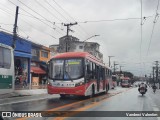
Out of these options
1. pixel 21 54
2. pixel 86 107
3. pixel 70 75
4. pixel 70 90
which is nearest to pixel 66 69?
pixel 70 75

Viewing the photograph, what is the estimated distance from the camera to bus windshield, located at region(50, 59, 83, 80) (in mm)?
22516

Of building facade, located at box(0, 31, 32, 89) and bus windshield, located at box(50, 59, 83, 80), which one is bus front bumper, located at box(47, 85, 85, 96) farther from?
building facade, located at box(0, 31, 32, 89)

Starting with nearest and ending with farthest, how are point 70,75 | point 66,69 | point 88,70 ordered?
1. point 70,75
2. point 66,69
3. point 88,70

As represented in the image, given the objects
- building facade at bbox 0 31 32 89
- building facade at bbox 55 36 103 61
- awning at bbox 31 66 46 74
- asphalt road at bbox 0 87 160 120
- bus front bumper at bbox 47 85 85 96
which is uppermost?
building facade at bbox 55 36 103 61

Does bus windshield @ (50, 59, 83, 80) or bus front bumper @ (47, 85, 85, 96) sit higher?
bus windshield @ (50, 59, 83, 80)

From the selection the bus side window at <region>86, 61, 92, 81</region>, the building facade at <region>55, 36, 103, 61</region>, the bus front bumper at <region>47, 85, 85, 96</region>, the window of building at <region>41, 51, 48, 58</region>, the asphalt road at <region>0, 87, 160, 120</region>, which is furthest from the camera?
the building facade at <region>55, 36, 103, 61</region>

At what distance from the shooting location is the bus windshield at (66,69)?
22.5 meters

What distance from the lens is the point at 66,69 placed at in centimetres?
2269

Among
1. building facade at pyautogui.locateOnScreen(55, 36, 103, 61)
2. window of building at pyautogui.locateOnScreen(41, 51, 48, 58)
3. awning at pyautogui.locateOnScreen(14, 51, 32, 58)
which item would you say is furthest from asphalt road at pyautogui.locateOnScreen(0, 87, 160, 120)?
building facade at pyautogui.locateOnScreen(55, 36, 103, 61)

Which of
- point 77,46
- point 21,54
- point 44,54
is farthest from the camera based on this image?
point 77,46

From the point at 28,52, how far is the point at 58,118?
39.2 meters

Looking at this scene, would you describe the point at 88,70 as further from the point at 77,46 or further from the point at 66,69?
the point at 77,46

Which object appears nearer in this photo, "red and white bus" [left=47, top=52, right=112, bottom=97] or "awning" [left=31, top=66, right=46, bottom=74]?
"red and white bus" [left=47, top=52, right=112, bottom=97]

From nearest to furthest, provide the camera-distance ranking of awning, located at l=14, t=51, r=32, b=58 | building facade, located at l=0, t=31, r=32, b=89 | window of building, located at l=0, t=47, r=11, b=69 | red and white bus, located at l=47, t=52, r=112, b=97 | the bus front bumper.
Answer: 1. window of building, located at l=0, t=47, r=11, b=69
2. the bus front bumper
3. red and white bus, located at l=47, t=52, r=112, b=97
4. building facade, located at l=0, t=31, r=32, b=89
5. awning, located at l=14, t=51, r=32, b=58
